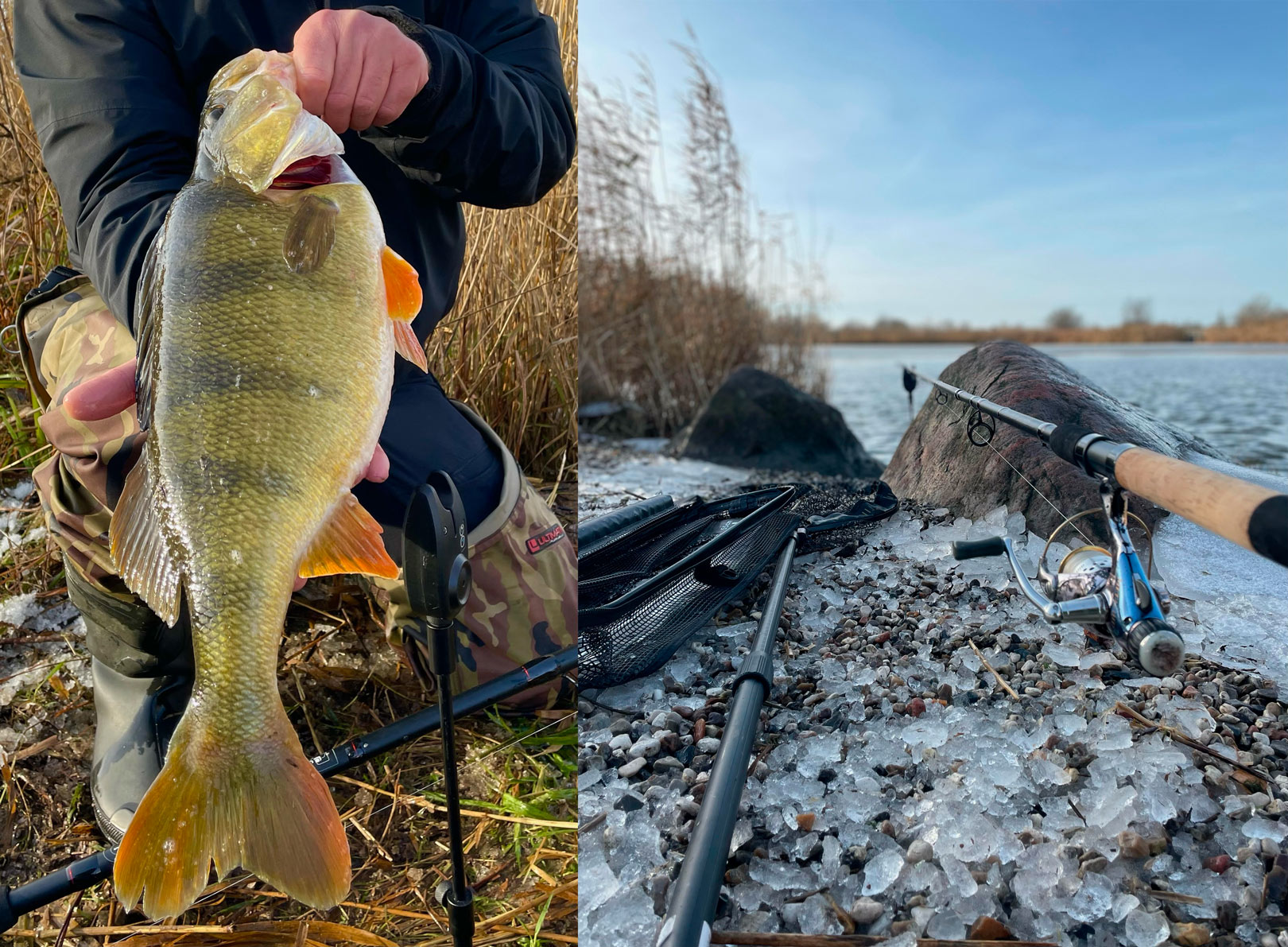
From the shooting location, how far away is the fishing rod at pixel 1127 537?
924 millimetres

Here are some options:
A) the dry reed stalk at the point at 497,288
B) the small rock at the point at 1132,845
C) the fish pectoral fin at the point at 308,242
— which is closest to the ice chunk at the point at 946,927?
the small rock at the point at 1132,845

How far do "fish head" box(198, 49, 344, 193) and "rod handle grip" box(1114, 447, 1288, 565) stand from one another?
984 millimetres

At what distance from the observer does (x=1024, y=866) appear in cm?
105

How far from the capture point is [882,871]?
1053 millimetres

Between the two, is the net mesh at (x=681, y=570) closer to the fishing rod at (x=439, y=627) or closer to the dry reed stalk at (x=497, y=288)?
the dry reed stalk at (x=497, y=288)

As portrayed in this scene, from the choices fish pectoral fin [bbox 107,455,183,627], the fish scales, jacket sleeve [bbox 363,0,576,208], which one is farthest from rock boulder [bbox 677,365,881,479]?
fish pectoral fin [bbox 107,455,183,627]

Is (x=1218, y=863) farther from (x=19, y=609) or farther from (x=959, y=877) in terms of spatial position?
(x=19, y=609)

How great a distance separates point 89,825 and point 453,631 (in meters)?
1.14

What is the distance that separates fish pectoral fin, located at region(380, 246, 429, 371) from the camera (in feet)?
2.62

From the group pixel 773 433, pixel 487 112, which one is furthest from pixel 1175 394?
pixel 487 112

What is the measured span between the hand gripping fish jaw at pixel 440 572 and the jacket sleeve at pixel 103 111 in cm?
74

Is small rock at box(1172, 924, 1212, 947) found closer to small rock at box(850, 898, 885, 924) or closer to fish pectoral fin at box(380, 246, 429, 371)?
small rock at box(850, 898, 885, 924)

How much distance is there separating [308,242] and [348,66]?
0.54 ft

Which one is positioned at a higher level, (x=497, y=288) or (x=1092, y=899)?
(x=497, y=288)
